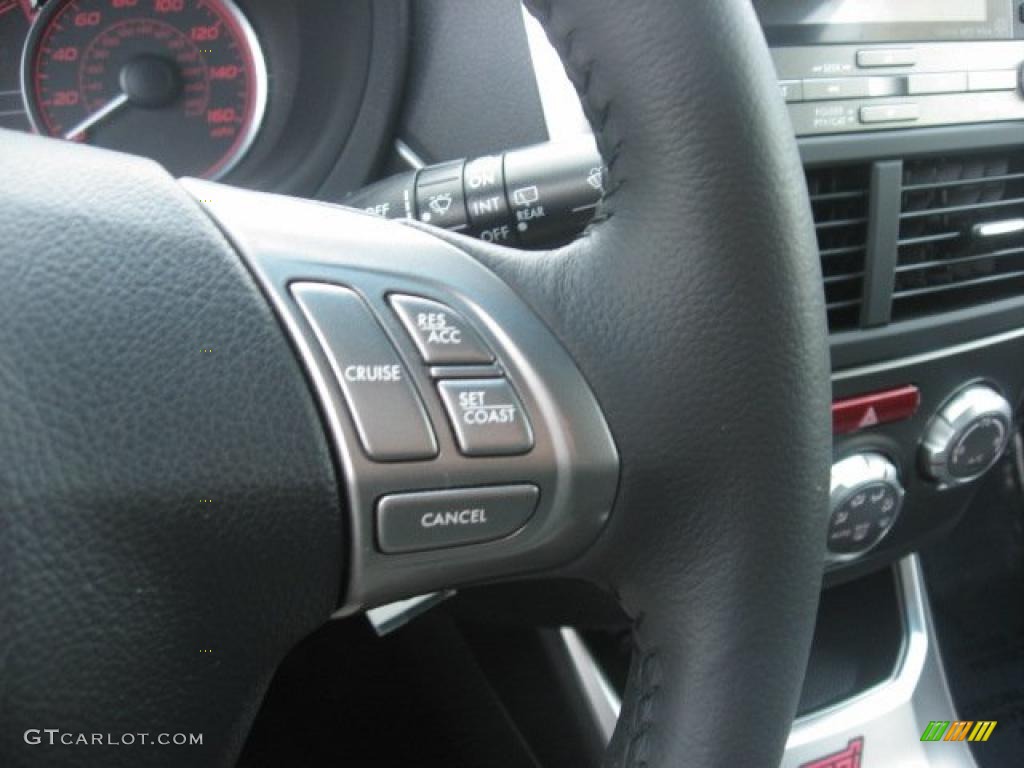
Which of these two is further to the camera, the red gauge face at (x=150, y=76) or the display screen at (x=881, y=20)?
the red gauge face at (x=150, y=76)

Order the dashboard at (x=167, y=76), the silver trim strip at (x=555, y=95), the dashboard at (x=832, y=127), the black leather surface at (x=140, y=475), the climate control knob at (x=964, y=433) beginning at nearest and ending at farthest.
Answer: the black leather surface at (x=140, y=475), the silver trim strip at (x=555, y=95), the dashboard at (x=832, y=127), the climate control knob at (x=964, y=433), the dashboard at (x=167, y=76)

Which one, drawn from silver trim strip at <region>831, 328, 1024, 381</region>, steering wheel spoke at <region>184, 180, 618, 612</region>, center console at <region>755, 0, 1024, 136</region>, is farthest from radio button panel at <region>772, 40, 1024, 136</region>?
steering wheel spoke at <region>184, 180, 618, 612</region>

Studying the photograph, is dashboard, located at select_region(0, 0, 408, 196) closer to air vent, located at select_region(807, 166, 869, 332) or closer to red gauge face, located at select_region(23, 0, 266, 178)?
red gauge face, located at select_region(23, 0, 266, 178)

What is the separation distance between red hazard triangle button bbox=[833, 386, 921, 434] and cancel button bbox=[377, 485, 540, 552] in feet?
2.11

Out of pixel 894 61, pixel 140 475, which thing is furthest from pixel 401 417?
pixel 894 61

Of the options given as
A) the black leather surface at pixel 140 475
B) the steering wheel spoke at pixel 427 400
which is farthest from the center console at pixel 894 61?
the black leather surface at pixel 140 475

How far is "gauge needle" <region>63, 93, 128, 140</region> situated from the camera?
139cm

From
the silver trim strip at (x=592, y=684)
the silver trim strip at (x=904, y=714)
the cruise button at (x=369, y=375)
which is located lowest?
the silver trim strip at (x=904, y=714)

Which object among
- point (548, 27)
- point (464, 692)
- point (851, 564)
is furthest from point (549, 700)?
point (548, 27)

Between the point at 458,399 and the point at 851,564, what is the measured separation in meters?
0.80

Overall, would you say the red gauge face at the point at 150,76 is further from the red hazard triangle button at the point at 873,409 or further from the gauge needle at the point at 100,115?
the red hazard triangle button at the point at 873,409

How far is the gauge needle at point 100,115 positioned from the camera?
4.56 ft

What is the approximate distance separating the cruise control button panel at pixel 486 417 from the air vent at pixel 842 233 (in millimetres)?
656
